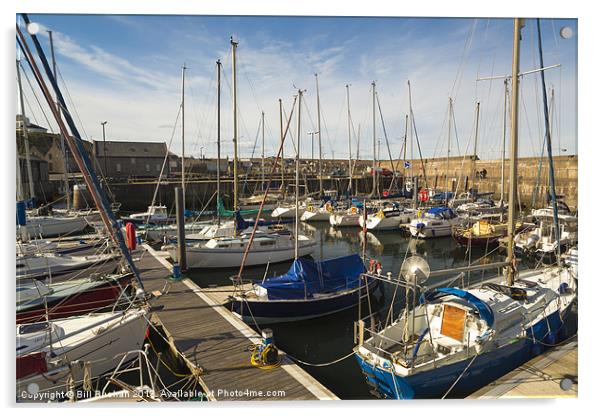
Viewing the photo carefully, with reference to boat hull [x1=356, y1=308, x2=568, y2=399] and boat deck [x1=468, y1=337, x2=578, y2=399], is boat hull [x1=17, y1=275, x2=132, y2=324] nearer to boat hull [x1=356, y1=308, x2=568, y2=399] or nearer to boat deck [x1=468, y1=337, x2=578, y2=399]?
boat hull [x1=356, y1=308, x2=568, y2=399]

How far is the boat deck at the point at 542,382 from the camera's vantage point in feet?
16.4

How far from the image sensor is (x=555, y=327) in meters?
6.94

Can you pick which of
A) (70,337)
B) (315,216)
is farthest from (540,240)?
(70,337)

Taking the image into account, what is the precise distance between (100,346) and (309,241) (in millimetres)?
10640

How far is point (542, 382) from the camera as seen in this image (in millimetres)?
5156

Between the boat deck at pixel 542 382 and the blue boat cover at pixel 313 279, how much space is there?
4.57 meters

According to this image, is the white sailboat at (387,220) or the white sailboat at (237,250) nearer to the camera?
the white sailboat at (237,250)

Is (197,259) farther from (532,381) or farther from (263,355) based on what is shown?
(532,381)

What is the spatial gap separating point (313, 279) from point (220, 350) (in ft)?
11.1

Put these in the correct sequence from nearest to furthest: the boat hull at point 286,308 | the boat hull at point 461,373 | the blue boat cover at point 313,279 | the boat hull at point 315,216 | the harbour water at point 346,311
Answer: the boat hull at point 461,373 → the harbour water at point 346,311 → the boat hull at point 286,308 → the blue boat cover at point 313,279 → the boat hull at point 315,216

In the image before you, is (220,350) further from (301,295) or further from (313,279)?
(313,279)

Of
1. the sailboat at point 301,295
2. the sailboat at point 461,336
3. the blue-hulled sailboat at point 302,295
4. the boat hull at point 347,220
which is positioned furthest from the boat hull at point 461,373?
the boat hull at point 347,220

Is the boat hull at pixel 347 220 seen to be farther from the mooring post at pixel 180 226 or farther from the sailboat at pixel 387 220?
the mooring post at pixel 180 226

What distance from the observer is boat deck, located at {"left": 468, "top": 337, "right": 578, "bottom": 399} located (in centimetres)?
500
